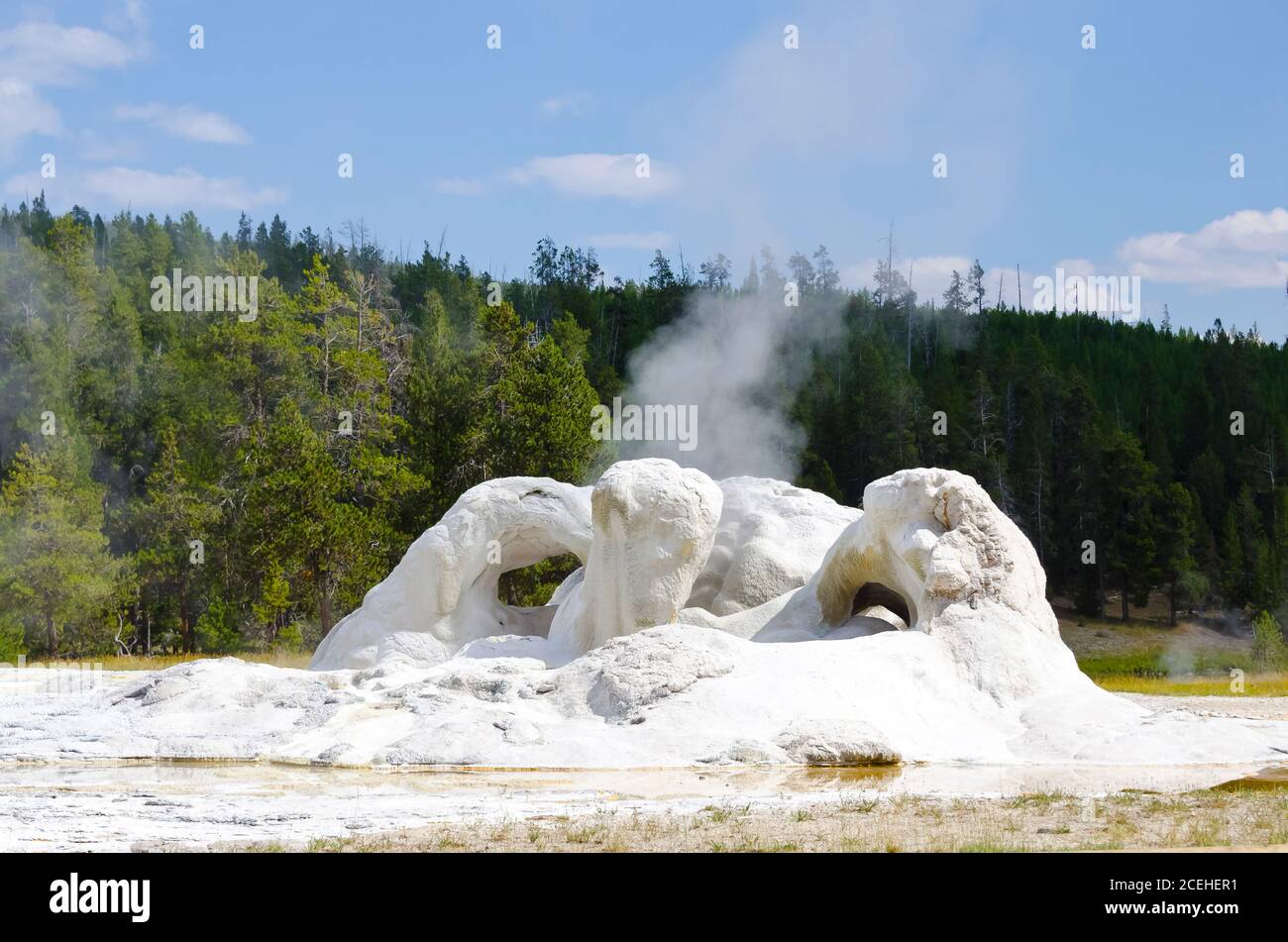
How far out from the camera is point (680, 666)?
41.5 feet

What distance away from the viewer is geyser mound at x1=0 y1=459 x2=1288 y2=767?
38.7ft

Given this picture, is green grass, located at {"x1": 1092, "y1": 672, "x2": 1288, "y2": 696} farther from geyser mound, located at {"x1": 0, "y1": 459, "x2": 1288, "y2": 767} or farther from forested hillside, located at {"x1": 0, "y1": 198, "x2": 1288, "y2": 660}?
forested hillside, located at {"x1": 0, "y1": 198, "x2": 1288, "y2": 660}

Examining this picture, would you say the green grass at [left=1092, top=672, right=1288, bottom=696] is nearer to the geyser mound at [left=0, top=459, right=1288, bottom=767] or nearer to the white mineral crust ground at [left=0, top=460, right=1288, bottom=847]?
the white mineral crust ground at [left=0, top=460, right=1288, bottom=847]

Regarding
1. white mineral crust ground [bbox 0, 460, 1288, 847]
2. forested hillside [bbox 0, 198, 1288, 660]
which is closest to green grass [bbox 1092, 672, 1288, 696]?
white mineral crust ground [bbox 0, 460, 1288, 847]

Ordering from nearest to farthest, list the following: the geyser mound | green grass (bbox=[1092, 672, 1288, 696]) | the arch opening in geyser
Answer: the geyser mound, the arch opening in geyser, green grass (bbox=[1092, 672, 1288, 696])

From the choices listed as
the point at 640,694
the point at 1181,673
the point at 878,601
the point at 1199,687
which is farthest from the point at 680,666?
the point at 1181,673

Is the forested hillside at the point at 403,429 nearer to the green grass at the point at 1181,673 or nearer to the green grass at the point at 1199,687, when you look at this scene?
the green grass at the point at 1181,673

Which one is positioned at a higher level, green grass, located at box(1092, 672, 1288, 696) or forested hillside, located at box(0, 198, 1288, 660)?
forested hillside, located at box(0, 198, 1288, 660)

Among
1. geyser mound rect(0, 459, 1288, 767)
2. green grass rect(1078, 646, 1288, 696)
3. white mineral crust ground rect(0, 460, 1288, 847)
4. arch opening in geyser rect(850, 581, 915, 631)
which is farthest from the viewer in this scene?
green grass rect(1078, 646, 1288, 696)

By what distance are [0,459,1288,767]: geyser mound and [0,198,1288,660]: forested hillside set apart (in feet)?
32.4

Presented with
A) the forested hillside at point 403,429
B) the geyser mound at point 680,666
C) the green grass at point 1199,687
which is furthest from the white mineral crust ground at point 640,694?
the forested hillside at point 403,429

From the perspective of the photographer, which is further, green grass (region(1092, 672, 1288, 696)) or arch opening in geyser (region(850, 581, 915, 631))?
green grass (region(1092, 672, 1288, 696))

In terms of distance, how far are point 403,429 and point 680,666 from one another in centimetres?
2185
